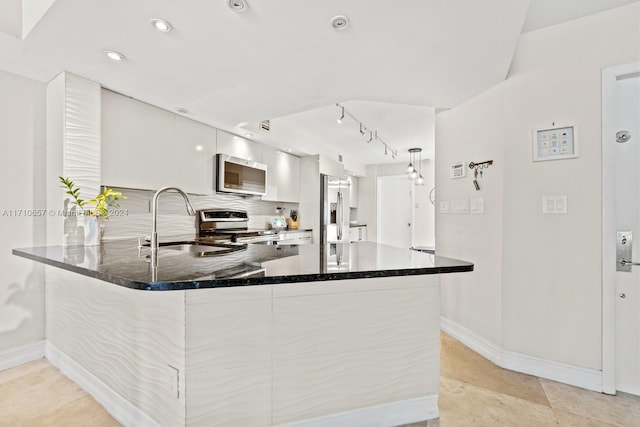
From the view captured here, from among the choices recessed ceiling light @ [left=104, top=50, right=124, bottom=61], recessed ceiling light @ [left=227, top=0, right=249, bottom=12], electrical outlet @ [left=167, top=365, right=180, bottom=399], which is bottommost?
electrical outlet @ [left=167, top=365, right=180, bottom=399]

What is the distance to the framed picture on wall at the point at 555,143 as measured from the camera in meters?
2.01

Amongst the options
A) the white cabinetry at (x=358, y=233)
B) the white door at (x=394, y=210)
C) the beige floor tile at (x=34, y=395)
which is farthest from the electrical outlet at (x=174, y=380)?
the white door at (x=394, y=210)

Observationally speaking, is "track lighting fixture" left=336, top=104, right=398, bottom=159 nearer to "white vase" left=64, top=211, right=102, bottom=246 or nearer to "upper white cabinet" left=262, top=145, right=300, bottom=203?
"upper white cabinet" left=262, top=145, right=300, bottom=203

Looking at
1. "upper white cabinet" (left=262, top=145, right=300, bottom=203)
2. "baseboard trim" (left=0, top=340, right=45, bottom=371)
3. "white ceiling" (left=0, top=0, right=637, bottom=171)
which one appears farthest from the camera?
"upper white cabinet" (left=262, top=145, right=300, bottom=203)

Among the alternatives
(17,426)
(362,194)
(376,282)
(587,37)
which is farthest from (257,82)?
(362,194)

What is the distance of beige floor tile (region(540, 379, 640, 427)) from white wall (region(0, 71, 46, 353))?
3604mm

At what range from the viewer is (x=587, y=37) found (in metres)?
1.97

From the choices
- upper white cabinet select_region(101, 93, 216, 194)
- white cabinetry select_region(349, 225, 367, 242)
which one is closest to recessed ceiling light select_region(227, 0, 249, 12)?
upper white cabinet select_region(101, 93, 216, 194)

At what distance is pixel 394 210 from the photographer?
7.34 meters

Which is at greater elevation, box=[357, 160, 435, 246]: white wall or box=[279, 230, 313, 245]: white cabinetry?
box=[357, 160, 435, 246]: white wall

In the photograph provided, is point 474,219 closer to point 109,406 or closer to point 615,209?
point 615,209

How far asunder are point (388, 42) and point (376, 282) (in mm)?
1385

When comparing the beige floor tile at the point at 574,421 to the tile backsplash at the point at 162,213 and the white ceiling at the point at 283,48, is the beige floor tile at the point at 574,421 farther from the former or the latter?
the tile backsplash at the point at 162,213

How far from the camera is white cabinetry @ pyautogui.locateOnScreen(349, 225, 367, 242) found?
6457 millimetres
